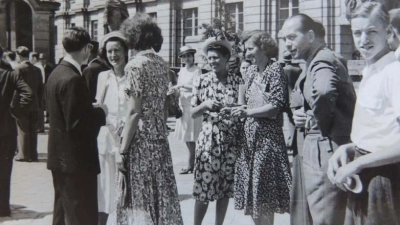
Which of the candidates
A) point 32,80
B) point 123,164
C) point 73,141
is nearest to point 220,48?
point 123,164

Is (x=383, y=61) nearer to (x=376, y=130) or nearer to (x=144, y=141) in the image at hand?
(x=376, y=130)

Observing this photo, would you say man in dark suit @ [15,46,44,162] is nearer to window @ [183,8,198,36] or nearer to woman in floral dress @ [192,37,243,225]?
woman in floral dress @ [192,37,243,225]

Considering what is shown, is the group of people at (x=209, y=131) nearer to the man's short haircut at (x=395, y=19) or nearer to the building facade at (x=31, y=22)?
the man's short haircut at (x=395, y=19)

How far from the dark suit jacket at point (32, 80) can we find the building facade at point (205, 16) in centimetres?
242

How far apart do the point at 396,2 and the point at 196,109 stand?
6.90ft

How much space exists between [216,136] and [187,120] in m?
3.54

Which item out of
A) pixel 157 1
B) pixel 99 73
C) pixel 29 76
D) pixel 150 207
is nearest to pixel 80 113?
pixel 150 207

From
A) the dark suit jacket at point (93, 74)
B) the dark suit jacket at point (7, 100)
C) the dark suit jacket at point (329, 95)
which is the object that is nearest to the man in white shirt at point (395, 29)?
the dark suit jacket at point (329, 95)

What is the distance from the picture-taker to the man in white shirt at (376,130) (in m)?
2.35

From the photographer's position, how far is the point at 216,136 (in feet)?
15.3

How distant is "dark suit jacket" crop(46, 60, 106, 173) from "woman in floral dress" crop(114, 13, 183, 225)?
350 millimetres

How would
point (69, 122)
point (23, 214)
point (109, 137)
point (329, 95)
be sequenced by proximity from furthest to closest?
point (23, 214)
point (109, 137)
point (69, 122)
point (329, 95)

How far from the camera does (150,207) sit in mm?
4270

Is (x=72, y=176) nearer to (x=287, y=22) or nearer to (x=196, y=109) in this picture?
(x=196, y=109)
